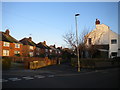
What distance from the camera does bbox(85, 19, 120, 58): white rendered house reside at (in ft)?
104

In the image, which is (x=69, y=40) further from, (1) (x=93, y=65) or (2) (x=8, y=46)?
(2) (x=8, y=46)

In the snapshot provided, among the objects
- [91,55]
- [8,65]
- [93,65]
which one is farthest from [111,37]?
[8,65]

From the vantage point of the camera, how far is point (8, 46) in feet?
139

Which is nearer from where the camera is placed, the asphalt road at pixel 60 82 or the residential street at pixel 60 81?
the asphalt road at pixel 60 82

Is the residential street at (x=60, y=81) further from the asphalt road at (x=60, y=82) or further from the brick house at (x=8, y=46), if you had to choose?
the brick house at (x=8, y=46)

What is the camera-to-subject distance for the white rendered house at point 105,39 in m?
31.7

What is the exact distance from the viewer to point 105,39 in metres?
35.8

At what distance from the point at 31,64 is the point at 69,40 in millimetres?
12684

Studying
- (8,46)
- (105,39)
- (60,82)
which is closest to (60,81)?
(60,82)

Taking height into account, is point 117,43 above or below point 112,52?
above

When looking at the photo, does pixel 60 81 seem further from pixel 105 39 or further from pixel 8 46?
pixel 8 46

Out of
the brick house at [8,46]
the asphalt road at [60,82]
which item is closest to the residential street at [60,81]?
the asphalt road at [60,82]

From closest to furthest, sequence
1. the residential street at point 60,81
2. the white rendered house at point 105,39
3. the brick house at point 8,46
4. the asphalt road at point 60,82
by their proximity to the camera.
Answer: the asphalt road at point 60,82
the residential street at point 60,81
the white rendered house at point 105,39
the brick house at point 8,46

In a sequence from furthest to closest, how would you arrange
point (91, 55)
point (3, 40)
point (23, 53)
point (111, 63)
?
point (23, 53) < point (3, 40) < point (91, 55) < point (111, 63)
